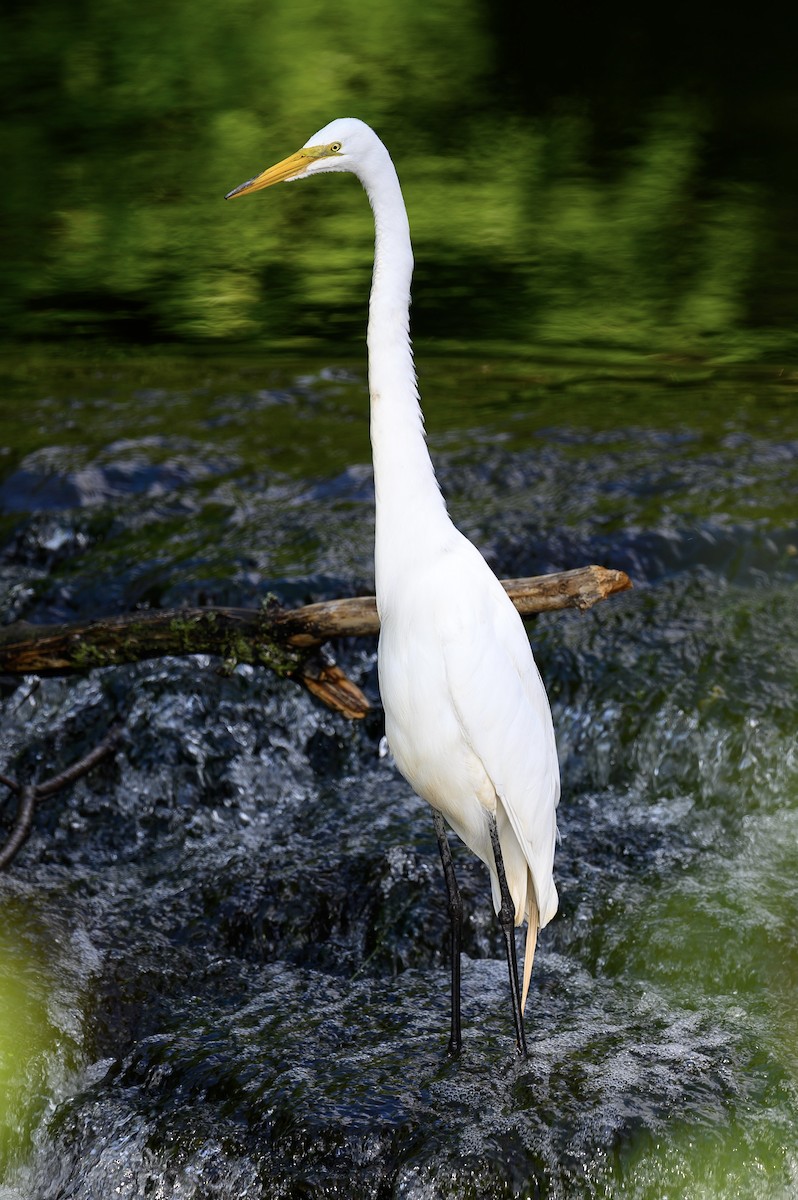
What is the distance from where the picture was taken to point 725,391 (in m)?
7.13

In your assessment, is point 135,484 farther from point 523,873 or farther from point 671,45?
point 671,45

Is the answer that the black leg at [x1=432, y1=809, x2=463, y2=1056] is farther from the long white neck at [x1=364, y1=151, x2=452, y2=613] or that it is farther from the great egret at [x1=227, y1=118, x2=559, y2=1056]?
the long white neck at [x1=364, y1=151, x2=452, y2=613]

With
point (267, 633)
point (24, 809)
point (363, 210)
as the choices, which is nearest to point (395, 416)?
point (267, 633)

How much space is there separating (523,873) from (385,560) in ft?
2.71

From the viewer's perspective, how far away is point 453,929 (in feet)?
10.2

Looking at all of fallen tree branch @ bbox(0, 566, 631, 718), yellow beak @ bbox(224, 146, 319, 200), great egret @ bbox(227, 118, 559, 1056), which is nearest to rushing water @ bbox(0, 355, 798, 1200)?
fallen tree branch @ bbox(0, 566, 631, 718)

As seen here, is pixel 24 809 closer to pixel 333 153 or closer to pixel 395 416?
pixel 395 416

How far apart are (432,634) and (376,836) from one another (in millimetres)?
1274

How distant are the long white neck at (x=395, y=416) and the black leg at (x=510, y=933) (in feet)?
2.04

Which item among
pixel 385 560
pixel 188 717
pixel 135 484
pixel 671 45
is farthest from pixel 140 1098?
pixel 671 45

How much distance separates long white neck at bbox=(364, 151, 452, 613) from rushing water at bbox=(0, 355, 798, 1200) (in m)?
0.65

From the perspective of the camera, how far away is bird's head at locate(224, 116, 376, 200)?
288 centimetres

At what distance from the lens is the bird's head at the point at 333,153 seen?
288cm

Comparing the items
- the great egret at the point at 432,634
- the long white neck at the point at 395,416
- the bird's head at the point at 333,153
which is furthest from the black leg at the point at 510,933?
the bird's head at the point at 333,153
